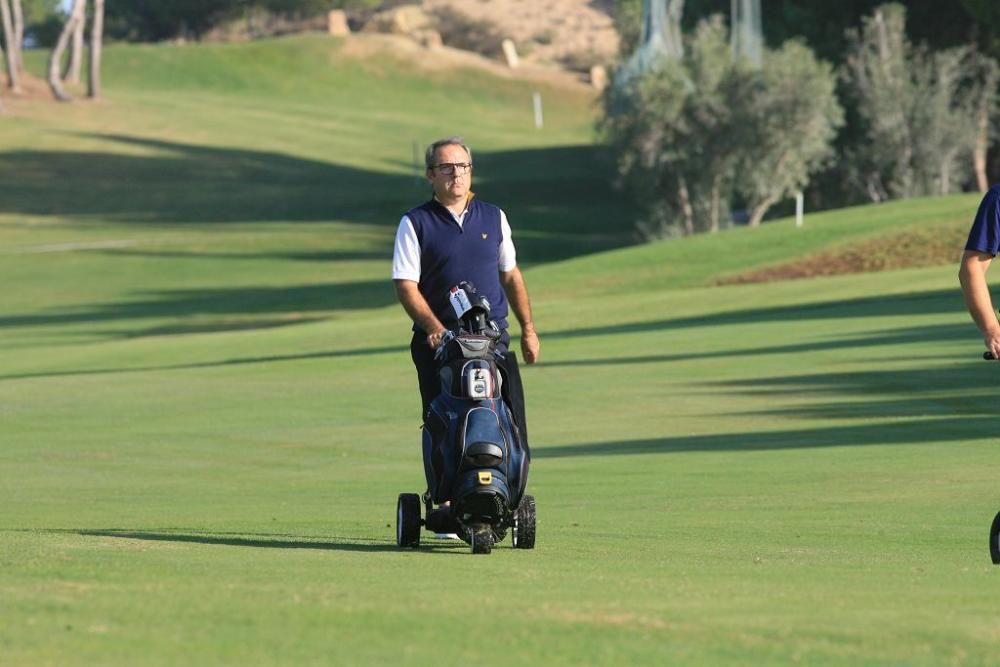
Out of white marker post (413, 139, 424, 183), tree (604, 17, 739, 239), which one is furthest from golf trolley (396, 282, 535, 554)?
white marker post (413, 139, 424, 183)

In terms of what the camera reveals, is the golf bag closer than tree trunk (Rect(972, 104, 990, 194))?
Yes

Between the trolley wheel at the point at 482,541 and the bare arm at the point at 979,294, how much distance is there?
2.72m

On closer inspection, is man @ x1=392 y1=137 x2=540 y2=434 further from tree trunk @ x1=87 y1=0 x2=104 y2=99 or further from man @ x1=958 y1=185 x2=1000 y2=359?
tree trunk @ x1=87 y1=0 x2=104 y2=99

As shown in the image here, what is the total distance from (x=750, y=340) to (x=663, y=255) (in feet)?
71.8

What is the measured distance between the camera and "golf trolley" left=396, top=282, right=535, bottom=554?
1055cm

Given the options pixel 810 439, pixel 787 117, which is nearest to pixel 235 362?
pixel 810 439

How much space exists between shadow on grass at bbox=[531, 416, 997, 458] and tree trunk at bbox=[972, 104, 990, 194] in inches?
1748

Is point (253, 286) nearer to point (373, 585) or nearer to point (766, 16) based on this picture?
point (766, 16)

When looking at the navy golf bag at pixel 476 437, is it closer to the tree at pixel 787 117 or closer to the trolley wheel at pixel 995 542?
the trolley wheel at pixel 995 542

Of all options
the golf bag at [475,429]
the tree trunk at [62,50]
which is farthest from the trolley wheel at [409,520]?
the tree trunk at [62,50]

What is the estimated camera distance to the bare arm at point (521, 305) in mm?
11047

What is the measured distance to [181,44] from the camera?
407 ft

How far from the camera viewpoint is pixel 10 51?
93.4 metres

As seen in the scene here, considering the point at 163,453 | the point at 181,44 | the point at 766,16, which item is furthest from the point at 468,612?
the point at 181,44
